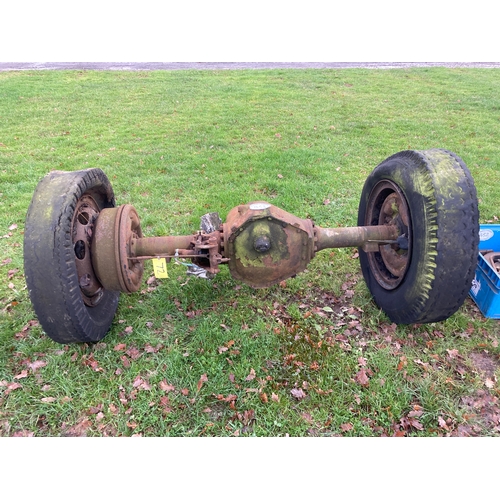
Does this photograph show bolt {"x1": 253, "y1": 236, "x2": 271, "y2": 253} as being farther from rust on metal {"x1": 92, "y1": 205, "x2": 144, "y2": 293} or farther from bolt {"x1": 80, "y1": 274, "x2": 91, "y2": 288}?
bolt {"x1": 80, "y1": 274, "x2": 91, "y2": 288}

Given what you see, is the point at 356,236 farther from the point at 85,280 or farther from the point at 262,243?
the point at 85,280

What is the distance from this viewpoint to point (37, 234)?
Result: 2.69 metres

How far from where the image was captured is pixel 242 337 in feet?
11.7

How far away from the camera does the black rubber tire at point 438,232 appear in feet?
9.43

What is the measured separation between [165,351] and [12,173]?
5.35 metres

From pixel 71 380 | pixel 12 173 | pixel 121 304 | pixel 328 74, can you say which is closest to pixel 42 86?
pixel 12 173

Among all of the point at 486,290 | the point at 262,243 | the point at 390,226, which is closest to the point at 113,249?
the point at 262,243

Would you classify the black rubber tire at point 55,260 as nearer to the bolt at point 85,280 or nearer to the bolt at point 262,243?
the bolt at point 85,280

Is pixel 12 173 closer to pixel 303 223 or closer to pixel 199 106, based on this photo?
pixel 199 106

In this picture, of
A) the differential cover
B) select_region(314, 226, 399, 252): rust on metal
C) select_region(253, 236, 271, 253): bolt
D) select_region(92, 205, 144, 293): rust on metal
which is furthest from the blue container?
select_region(92, 205, 144, 293): rust on metal

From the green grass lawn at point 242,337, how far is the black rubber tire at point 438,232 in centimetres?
65

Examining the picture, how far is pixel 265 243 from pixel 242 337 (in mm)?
998

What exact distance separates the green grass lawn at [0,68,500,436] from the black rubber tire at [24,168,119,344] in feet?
2.17

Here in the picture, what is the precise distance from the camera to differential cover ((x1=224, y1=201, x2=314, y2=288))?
124 inches
